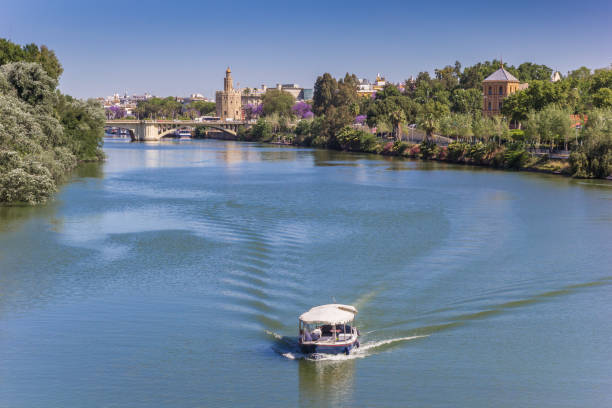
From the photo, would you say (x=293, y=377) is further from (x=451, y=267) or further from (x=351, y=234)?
(x=351, y=234)

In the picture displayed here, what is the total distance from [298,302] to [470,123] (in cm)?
7598

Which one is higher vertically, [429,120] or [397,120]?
[397,120]

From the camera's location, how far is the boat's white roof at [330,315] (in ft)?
65.1

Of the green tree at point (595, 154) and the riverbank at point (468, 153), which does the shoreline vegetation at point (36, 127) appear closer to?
the riverbank at point (468, 153)

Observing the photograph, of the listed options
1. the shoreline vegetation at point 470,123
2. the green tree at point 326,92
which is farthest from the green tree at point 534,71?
the green tree at point 326,92

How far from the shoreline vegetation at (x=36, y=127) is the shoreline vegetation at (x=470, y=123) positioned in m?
46.3

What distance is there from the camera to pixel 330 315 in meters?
20.1

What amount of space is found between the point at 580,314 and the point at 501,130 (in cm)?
6593

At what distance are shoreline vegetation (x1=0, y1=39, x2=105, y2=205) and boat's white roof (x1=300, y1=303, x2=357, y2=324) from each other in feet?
89.8

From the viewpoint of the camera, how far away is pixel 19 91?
54312 mm

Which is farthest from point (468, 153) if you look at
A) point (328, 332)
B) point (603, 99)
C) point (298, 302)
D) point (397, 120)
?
point (328, 332)

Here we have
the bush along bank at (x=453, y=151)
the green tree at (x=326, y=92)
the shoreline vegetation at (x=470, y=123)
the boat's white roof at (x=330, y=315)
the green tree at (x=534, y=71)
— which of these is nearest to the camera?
the boat's white roof at (x=330, y=315)

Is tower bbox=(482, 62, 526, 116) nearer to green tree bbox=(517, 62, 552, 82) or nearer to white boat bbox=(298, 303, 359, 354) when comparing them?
green tree bbox=(517, 62, 552, 82)

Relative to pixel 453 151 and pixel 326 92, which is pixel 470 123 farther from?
pixel 326 92
